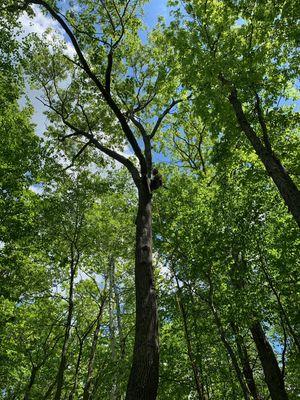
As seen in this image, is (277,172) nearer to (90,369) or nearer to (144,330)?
(144,330)

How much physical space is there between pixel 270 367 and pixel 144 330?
9280 millimetres

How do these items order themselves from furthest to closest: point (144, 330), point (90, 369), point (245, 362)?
point (90, 369)
point (245, 362)
point (144, 330)

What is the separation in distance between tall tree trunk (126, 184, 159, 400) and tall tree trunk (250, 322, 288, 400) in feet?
21.1

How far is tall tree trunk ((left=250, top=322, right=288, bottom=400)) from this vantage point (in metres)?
11.8

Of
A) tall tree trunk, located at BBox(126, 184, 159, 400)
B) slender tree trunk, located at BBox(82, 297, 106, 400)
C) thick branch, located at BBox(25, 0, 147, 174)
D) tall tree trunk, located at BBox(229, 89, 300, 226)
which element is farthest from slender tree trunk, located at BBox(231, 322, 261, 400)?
slender tree trunk, located at BBox(82, 297, 106, 400)

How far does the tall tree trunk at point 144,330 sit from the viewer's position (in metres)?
4.99

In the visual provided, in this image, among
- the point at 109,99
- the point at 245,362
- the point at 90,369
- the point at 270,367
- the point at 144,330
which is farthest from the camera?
the point at 90,369

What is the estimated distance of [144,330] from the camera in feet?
18.5

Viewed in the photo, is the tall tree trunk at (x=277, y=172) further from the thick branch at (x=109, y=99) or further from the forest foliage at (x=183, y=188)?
the thick branch at (x=109, y=99)

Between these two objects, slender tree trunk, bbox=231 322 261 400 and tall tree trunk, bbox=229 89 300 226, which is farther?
slender tree trunk, bbox=231 322 261 400

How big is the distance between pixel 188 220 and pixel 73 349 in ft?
59.1

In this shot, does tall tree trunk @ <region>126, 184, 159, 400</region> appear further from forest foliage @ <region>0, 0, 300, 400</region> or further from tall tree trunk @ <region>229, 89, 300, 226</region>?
tall tree trunk @ <region>229, 89, 300, 226</region>

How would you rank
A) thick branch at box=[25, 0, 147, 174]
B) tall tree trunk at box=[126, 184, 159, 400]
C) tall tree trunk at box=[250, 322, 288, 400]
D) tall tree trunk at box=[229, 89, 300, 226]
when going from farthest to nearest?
tall tree trunk at box=[250, 322, 288, 400] < tall tree trunk at box=[229, 89, 300, 226] < thick branch at box=[25, 0, 147, 174] < tall tree trunk at box=[126, 184, 159, 400]

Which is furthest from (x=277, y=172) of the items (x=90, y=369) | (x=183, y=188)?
(x=90, y=369)
